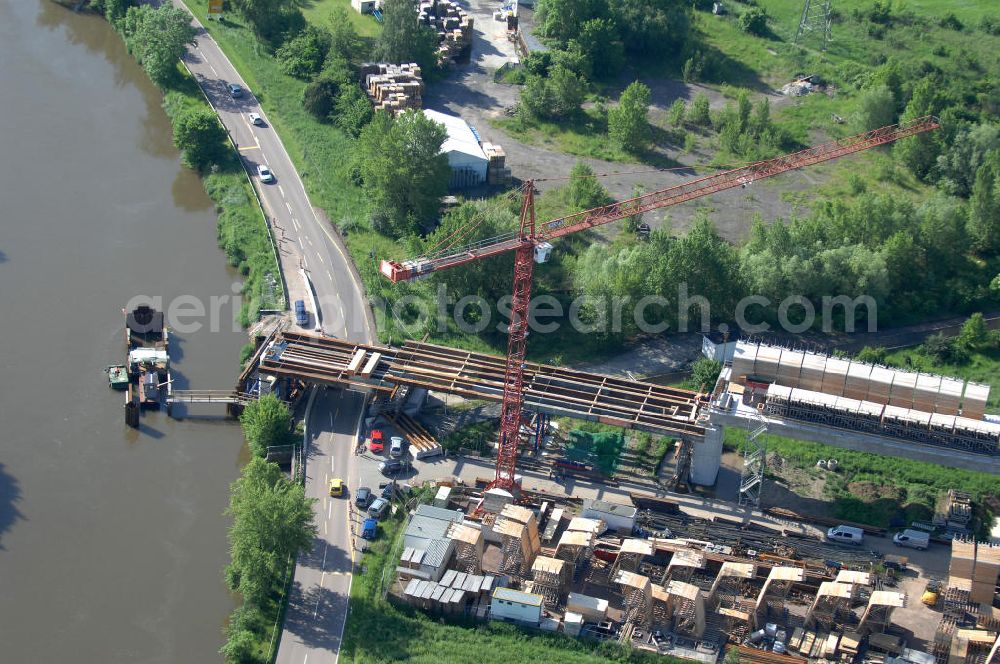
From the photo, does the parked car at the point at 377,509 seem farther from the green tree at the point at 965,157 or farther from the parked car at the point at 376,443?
the green tree at the point at 965,157

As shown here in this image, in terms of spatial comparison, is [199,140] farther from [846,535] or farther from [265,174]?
[846,535]

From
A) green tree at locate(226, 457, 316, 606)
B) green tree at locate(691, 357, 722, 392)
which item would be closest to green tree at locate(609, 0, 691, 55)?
green tree at locate(691, 357, 722, 392)

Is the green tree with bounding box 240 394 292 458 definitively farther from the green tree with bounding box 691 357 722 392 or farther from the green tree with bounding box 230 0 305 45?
the green tree with bounding box 230 0 305 45

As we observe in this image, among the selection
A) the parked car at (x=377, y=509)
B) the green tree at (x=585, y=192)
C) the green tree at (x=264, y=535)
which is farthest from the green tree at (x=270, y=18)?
the green tree at (x=264, y=535)

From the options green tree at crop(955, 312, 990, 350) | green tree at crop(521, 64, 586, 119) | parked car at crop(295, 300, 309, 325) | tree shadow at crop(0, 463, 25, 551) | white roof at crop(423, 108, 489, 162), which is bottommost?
tree shadow at crop(0, 463, 25, 551)

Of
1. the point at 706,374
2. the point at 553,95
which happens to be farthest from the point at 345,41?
the point at 706,374

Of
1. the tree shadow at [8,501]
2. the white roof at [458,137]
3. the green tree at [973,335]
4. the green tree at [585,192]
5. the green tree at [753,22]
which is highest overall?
the green tree at [753,22]
